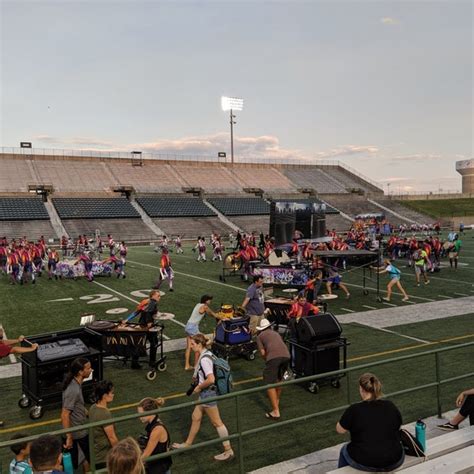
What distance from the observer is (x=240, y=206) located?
60969 millimetres

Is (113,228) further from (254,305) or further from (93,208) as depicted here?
(254,305)

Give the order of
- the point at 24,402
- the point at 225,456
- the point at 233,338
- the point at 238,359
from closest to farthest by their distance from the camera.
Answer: the point at 225,456 → the point at 24,402 → the point at 233,338 → the point at 238,359

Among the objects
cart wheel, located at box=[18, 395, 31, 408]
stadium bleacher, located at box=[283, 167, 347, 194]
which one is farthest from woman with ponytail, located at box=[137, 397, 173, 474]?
stadium bleacher, located at box=[283, 167, 347, 194]

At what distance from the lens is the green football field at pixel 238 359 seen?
7010 millimetres

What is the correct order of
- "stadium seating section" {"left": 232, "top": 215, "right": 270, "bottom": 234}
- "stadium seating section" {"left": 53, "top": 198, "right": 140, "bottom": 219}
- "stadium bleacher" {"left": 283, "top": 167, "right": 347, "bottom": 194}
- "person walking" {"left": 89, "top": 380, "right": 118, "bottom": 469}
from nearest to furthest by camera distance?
1. "person walking" {"left": 89, "top": 380, "right": 118, "bottom": 469}
2. "stadium seating section" {"left": 53, "top": 198, "right": 140, "bottom": 219}
3. "stadium seating section" {"left": 232, "top": 215, "right": 270, "bottom": 234}
4. "stadium bleacher" {"left": 283, "top": 167, "right": 347, "bottom": 194}

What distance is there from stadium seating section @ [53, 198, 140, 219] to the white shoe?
4697 cm

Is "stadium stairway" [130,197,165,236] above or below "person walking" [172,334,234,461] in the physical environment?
above

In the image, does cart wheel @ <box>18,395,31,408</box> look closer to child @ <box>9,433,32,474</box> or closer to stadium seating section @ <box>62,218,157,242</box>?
child @ <box>9,433,32,474</box>

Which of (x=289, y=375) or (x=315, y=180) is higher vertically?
(x=315, y=180)

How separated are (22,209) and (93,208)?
7282mm

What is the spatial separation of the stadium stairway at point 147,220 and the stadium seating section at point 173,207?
424 millimetres

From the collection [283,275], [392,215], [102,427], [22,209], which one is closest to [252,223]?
[392,215]

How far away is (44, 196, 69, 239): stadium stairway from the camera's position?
46000mm

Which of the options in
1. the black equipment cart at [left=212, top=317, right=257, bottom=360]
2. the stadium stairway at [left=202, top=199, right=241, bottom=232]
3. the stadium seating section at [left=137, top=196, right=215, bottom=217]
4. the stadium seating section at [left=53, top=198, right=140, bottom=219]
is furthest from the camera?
the stadium seating section at [left=137, top=196, right=215, bottom=217]
